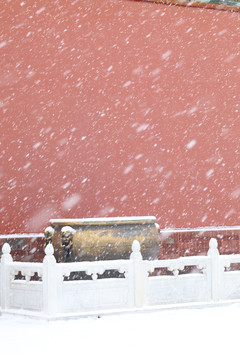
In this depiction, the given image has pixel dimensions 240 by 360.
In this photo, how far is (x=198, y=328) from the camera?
2.96 metres

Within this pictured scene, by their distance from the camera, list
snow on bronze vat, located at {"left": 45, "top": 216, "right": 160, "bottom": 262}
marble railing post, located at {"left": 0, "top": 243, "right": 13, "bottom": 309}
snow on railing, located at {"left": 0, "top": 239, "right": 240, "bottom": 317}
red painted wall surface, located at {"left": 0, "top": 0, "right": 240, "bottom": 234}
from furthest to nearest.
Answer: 1. red painted wall surface, located at {"left": 0, "top": 0, "right": 240, "bottom": 234}
2. snow on bronze vat, located at {"left": 45, "top": 216, "right": 160, "bottom": 262}
3. marble railing post, located at {"left": 0, "top": 243, "right": 13, "bottom": 309}
4. snow on railing, located at {"left": 0, "top": 239, "right": 240, "bottom": 317}

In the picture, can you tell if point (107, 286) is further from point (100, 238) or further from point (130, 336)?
point (130, 336)

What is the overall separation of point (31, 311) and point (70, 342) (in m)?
Result: 0.71

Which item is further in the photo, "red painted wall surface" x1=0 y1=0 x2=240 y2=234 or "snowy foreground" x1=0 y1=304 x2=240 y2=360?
"red painted wall surface" x1=0 y1=0 x2=240 y2=234

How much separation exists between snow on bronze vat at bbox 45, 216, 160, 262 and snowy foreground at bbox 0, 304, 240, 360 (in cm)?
45

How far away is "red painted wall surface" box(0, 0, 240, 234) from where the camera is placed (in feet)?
14.4

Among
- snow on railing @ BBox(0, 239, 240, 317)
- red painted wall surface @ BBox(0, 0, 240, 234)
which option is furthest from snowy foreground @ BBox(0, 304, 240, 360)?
red painted wall surface @ BBox(0, 0, 240, 234)

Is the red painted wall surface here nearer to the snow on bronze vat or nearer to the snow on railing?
the snow on bronze vat

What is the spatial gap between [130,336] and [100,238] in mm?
945

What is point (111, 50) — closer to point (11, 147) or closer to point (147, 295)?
point (11, 147)

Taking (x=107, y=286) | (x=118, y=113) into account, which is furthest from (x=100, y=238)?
(x=118, y=113)

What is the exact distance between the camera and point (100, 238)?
3.64m

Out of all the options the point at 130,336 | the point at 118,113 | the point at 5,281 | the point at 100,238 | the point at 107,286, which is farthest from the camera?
the point at 118,113

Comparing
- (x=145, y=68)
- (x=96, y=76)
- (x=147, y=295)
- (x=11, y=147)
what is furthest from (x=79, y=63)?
(x=147, y=295)
